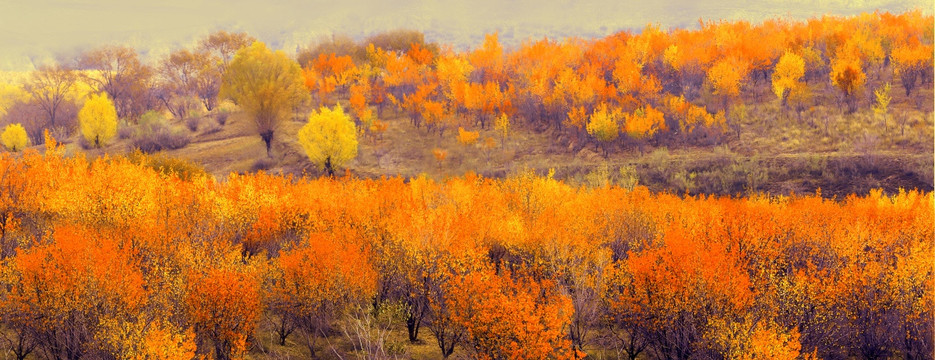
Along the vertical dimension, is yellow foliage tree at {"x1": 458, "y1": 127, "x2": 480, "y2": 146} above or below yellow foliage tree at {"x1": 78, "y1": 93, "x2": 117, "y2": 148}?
below

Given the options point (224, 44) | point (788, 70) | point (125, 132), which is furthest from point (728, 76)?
point (224, 44)

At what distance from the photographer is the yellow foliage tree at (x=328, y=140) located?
241ft

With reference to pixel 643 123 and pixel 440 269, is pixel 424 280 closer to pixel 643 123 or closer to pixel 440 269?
pixel 440 269

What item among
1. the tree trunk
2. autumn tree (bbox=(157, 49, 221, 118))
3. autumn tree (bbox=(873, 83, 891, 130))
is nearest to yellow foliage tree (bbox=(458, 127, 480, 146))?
the tree trunk

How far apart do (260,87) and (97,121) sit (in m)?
24.1

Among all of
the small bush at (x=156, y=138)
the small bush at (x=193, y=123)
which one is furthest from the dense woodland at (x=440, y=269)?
the small bush at (x=193, y=123)

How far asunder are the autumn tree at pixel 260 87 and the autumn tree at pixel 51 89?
46.0m

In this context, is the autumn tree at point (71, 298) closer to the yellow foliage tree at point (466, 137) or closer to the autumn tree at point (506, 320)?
the autumn tree at point (506, 320)

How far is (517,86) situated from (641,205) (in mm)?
57643

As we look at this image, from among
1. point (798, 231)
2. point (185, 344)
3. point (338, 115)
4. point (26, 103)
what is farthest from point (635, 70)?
point (26, 103)

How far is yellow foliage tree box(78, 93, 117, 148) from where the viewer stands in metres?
79.4

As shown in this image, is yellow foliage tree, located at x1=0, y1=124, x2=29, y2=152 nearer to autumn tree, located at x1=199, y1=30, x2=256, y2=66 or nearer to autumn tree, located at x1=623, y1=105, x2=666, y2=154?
autumn tree, located at x1=199, y1=30, x2=256, y2=66

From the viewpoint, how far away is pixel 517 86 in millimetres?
101562

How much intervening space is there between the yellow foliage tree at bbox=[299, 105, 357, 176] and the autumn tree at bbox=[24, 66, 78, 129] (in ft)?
190
